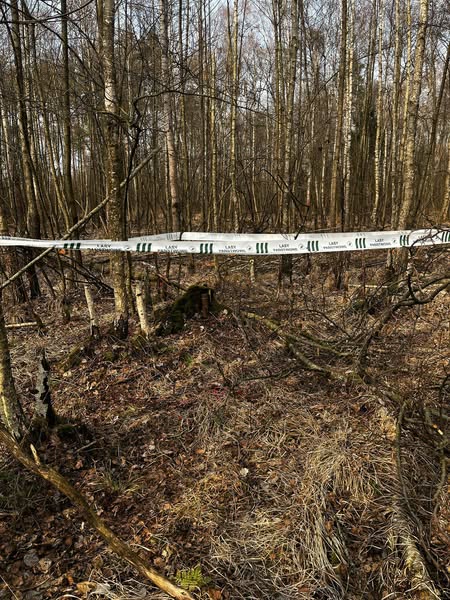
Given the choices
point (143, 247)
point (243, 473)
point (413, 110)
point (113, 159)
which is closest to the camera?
point (243, 473)

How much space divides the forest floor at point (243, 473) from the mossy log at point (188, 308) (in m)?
0.41

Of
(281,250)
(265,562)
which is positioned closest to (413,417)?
(265,562)

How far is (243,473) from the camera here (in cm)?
302

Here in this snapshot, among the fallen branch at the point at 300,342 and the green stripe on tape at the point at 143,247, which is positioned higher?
the green stripe on tape at the point at 143,247

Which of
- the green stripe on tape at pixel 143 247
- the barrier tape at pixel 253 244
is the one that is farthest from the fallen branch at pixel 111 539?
the green stripe on tape at pixel 143 247

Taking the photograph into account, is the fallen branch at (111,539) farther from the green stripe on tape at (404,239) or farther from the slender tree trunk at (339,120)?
the slender tree trunk at (339,120)

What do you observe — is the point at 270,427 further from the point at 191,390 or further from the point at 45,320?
the point at 45,320

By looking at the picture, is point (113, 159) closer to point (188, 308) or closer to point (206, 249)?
point (206, 249)

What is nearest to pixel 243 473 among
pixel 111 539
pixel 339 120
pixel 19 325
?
pixel 111 539

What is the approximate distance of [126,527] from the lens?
2607 millimetres

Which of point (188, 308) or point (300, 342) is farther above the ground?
point (188, 308)

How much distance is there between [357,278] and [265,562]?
6.69m

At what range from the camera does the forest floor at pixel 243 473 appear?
2297mm

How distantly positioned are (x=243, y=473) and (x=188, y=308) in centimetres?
296
